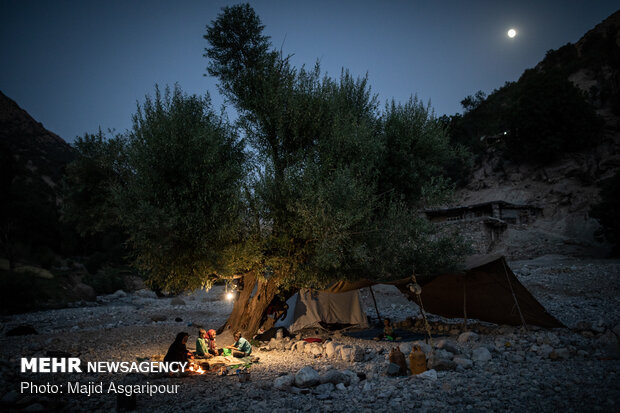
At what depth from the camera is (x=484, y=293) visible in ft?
38.8

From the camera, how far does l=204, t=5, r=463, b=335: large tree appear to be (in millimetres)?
9523

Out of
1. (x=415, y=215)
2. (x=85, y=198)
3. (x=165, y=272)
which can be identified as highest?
(x=85, y=198)

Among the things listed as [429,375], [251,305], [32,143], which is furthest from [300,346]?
[32,143]

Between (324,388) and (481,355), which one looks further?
(481,355)

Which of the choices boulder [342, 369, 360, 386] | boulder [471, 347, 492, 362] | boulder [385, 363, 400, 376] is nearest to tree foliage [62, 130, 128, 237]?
boulder [342, 369, 360, 386]

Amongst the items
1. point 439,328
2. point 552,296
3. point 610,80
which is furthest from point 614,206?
point 610,80

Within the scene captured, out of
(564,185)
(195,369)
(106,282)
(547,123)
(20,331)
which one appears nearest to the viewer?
(195,369)

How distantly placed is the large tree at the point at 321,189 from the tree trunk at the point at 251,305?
37 mm

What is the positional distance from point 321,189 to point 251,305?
577 centimetres

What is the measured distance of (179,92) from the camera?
11.5 m

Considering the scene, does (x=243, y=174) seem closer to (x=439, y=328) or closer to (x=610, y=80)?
(x=439, y=328)

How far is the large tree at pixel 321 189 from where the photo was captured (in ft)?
31.2

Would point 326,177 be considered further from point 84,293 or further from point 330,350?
point 84,293

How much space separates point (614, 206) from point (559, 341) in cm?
2385
